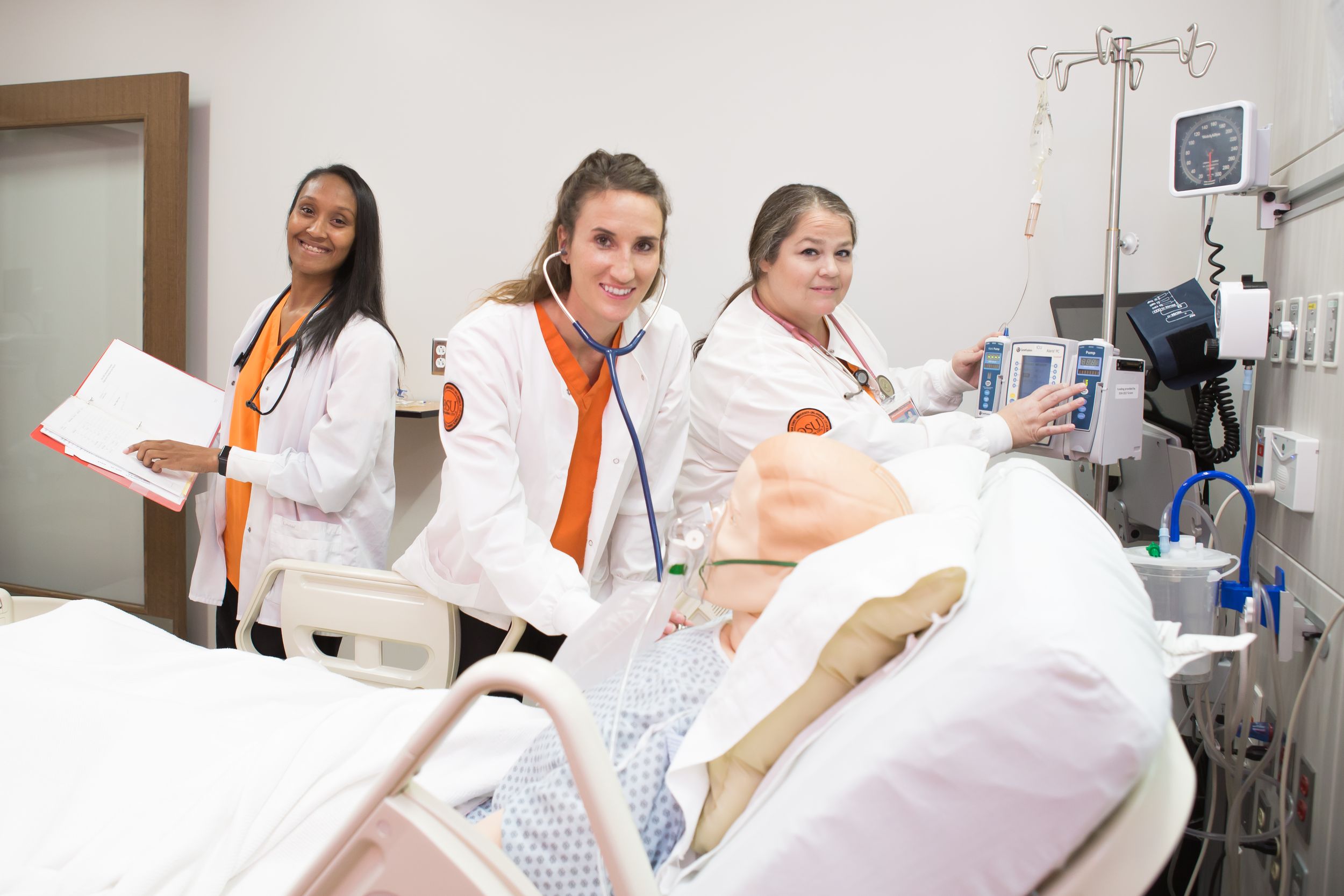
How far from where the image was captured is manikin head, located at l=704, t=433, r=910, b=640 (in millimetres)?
974

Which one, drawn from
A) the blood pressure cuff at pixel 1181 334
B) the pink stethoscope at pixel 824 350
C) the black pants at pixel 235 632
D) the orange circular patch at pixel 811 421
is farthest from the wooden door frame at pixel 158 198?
the blood pressure cuff at pixel 1181 334

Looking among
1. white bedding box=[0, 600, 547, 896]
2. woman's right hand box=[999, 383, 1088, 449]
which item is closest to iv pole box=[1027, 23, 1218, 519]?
woman's right hand box=[999, 383, 1088, 449]

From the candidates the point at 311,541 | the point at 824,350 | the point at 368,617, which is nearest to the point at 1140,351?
the point at 824,350

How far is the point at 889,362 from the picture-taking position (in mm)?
2678

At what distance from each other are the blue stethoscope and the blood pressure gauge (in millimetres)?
1130

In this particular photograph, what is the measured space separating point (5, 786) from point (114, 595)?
2.68m

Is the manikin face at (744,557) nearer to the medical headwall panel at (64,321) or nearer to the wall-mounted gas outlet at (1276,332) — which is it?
the wall-mounted gas outlet at (1276,332)

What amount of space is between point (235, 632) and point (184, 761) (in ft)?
3.66

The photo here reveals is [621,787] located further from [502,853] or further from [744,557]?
[744,557]

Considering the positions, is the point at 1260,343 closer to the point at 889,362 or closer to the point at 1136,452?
the point at 1136,452

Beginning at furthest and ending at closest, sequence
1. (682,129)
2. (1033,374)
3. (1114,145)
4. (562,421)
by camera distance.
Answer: (682,129) < (1114,145) < (1033,374) < (562,421)

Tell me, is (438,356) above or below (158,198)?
below

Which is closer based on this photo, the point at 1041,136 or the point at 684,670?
the point at 684,670

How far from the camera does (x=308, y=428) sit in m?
2.13
